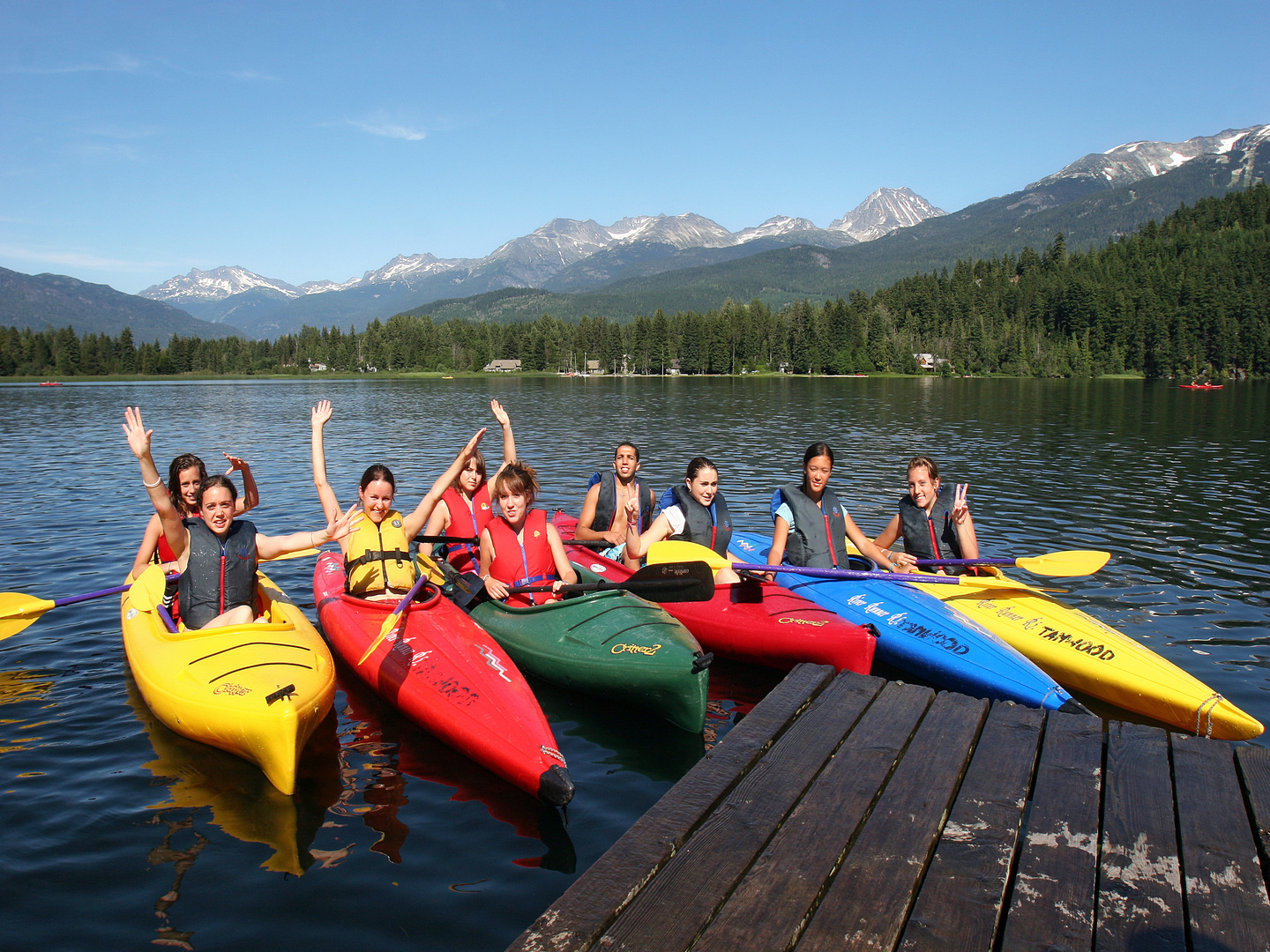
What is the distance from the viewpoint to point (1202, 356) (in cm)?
10581

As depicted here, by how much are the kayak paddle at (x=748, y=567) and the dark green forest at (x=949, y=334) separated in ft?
379

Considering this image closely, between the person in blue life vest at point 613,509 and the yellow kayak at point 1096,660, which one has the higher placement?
the person in blue life vest at point 613,509

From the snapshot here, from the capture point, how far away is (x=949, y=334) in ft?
414

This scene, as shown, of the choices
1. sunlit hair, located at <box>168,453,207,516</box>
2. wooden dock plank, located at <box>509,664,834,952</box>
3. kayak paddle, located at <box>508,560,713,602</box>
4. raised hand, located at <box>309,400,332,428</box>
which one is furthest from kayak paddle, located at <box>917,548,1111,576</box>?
sunlit hair, located at <box>168,453,207,516</box>

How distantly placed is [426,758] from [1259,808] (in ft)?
17.8

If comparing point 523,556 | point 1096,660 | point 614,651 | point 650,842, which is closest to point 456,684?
point 614,651

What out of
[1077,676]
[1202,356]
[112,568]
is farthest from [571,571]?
[1202,356]

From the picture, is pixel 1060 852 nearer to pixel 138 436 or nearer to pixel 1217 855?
pixel 1217 855

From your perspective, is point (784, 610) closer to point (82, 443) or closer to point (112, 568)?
point (112, 568)

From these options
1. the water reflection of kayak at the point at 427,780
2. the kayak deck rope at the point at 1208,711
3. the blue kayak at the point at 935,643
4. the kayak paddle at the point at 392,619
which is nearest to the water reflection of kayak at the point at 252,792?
the water reflection of kayak at the point at 427,780

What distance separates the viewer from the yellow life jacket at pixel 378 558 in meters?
7.54

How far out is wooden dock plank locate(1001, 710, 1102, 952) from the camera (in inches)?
129

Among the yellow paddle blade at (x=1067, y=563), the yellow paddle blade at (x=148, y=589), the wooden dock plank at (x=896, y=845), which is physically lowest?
the wooden dock plank at (x=896, y=845)

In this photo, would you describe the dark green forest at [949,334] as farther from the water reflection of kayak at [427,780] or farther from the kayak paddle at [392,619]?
the water reflection of kayak at [427,780]
